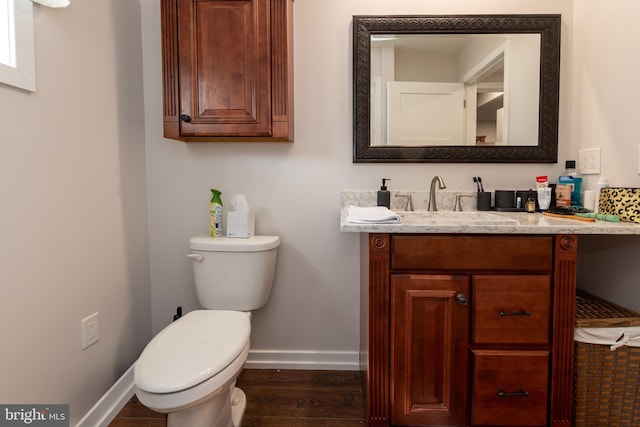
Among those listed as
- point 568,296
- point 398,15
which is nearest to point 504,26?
point 398,15

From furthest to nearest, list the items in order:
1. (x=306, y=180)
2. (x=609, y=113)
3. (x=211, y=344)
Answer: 1. (x=306, y=180)
2. (x=609, y=113)
3. (x=211, y=344)

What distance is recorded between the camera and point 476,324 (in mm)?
1243

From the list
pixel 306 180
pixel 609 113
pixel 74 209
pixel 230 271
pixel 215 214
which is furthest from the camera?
pixel 306 180

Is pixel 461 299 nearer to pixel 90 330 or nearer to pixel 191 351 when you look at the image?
pixel 191 351

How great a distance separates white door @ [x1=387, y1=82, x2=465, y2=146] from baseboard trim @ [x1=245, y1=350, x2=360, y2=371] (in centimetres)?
118

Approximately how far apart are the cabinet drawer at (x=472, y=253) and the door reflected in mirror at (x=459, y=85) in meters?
0.68

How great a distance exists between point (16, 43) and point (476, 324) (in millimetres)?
1753

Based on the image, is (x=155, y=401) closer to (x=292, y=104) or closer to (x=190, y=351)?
(x=190, y=351)

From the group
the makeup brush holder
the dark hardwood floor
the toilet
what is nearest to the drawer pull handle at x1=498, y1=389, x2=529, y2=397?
the dark hardwood floor

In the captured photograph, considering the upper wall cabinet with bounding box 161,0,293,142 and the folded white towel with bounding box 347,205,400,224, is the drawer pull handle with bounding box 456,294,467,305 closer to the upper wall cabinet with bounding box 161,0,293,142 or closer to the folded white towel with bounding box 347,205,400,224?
the folded white towel with bounding box 347,205,400,224

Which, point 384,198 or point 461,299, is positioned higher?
point 384,198

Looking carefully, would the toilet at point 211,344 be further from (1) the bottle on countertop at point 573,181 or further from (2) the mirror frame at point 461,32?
(1) the bottle on countertop at point 573,181

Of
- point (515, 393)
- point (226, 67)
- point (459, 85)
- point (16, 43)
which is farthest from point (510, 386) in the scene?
point (16, 43)

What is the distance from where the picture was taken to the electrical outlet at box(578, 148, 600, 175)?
5.13ft
